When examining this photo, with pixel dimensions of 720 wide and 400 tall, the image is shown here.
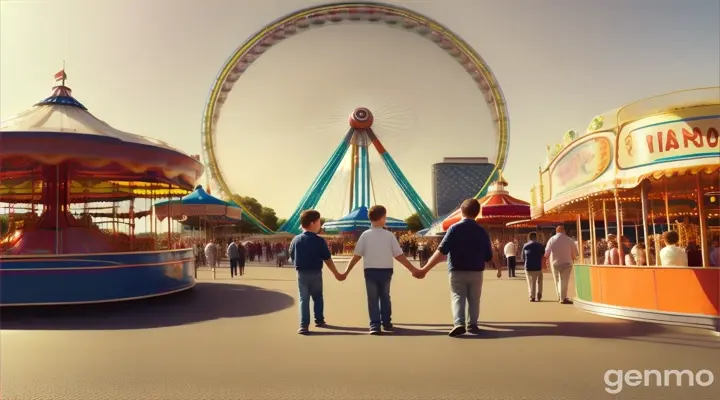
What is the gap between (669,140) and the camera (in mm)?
7301

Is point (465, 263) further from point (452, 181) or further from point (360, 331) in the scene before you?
point (452, 181)

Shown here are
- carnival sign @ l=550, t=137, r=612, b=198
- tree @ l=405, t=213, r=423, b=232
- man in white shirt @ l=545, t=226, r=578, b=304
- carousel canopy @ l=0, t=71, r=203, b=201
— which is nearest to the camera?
carnival sign @ l=550, t=137, r=612, b=198

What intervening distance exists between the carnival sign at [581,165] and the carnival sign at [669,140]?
40 centimetres

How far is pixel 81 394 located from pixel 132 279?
19.2 feet

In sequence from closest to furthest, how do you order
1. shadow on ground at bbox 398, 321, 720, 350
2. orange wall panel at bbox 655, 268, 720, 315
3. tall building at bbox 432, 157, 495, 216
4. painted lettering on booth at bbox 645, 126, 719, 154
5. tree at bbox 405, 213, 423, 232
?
shadow on ground at bbox 398, 321, 720, 350
orange wall panel at bbox 655, 268, 720, 315
painted lettering on booth at bbox 645, 126, 719, 154
tree at bbox 405, 213, 423, 232
tall building at bbox 432, 157, 495, 216

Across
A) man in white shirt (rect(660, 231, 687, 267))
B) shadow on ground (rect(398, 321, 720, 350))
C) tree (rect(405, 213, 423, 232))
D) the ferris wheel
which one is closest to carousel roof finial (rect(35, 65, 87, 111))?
shadow on ground (rect(398, 321, 720, 350))

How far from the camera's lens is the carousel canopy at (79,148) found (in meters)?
9.31

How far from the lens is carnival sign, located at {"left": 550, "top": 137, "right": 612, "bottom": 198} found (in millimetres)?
8383

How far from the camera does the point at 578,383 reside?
4.23 meters

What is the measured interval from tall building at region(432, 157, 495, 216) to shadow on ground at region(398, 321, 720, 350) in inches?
4448

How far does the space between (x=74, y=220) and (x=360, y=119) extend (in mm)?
30035

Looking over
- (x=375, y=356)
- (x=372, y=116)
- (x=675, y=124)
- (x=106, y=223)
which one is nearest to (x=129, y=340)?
(x=375, y=356)

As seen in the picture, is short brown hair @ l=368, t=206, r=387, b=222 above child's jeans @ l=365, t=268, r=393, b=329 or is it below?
above

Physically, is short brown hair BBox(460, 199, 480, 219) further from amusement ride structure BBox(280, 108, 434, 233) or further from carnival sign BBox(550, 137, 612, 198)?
amusement ride structure BBox(280, 108, 434, 233)
